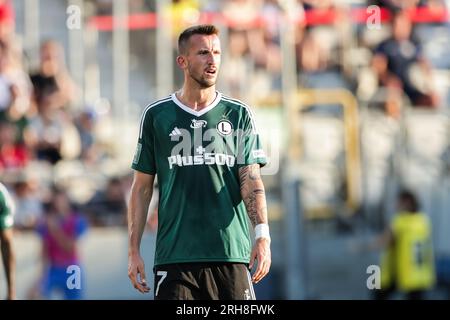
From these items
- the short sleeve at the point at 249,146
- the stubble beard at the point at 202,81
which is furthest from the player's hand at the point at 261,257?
the stubble beard at the point at 202,81

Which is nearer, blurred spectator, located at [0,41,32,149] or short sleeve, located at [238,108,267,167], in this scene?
short sleeve, located at [238,108,267,167]

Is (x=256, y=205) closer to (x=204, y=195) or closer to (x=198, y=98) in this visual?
(x=204, y=195)

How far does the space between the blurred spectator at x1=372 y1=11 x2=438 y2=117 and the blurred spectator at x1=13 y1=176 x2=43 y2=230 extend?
4715 mm

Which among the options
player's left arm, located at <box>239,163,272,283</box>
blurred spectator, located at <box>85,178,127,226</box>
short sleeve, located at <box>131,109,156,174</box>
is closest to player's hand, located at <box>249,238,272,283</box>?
player's left arm, located at <box>239,163,272,283</box>

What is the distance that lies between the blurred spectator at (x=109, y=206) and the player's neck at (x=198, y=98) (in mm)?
6602

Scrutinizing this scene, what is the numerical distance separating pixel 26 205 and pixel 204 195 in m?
7.10

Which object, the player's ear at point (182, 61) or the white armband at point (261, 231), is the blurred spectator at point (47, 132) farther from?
the white armband at point (261, 231)

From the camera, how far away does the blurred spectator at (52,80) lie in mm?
13688

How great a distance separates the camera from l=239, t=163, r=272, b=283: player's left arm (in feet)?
20.8

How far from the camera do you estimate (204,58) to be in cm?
647

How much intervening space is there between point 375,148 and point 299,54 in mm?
1552

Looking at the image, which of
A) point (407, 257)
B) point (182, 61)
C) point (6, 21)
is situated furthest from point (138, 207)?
point (6, 21)

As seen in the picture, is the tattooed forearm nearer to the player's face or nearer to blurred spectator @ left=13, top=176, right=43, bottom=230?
the player's face

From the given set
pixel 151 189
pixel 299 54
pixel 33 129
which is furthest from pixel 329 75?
pixel 151 189
